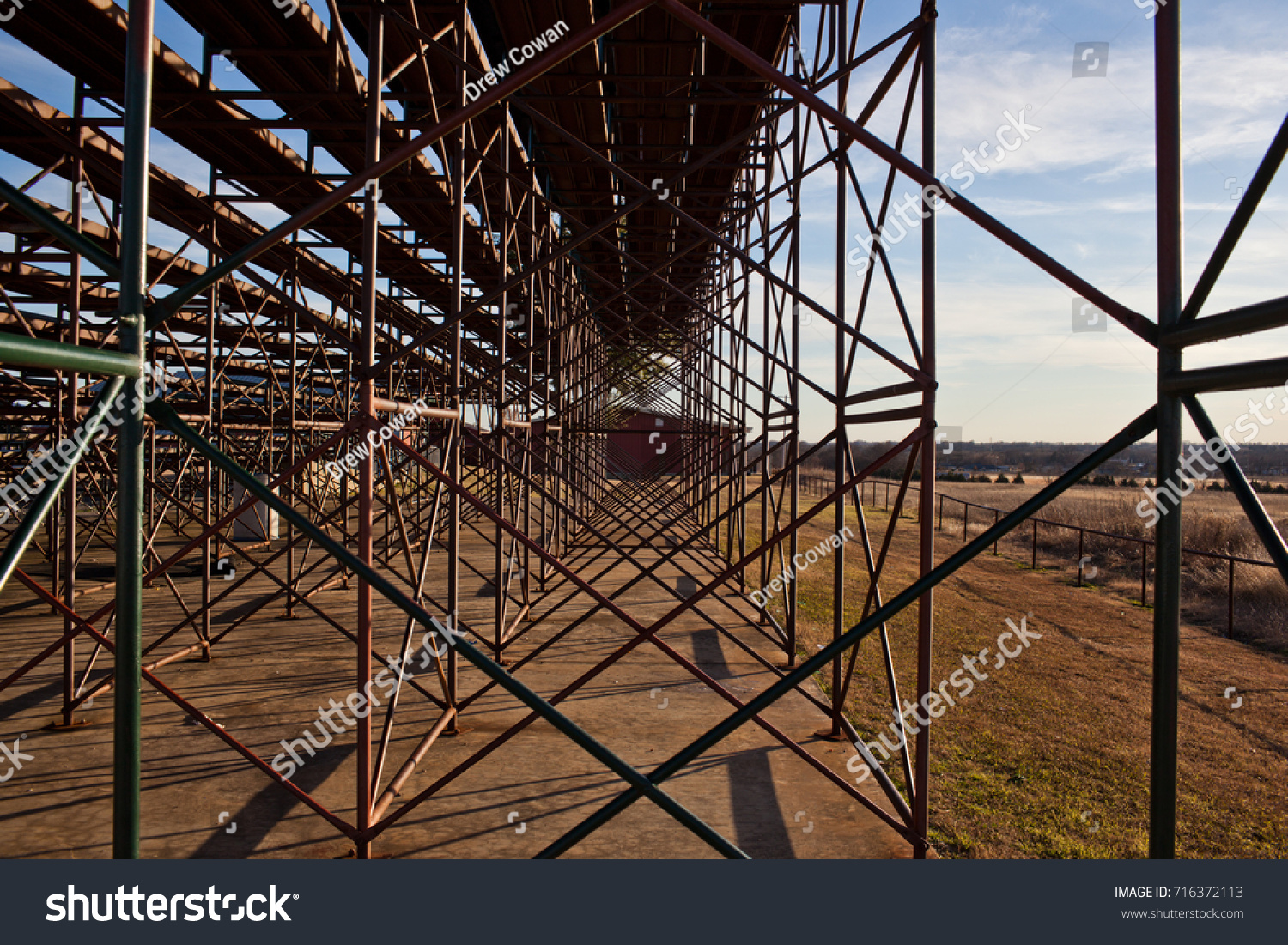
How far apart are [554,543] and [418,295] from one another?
5605 millimetres

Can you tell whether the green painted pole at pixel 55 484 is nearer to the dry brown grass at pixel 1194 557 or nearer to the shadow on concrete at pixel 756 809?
the shadow on concrete at pixel 756 809

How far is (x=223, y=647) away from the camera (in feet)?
29.2

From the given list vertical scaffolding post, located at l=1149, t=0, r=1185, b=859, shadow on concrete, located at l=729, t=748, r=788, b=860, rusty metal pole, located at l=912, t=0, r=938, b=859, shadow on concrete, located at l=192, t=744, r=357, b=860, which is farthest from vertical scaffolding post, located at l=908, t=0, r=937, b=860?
shadow on concrete, located at l=192, t=744, r=357, b=860

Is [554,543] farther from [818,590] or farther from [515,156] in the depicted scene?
[515,156]

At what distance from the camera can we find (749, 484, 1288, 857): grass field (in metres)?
5.08

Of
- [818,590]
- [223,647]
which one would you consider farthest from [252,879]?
Answer: [818,590]

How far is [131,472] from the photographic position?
8.32 ft
